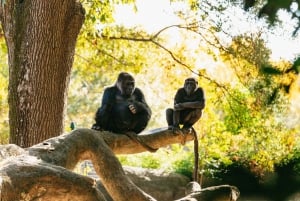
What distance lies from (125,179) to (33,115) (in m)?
2.48

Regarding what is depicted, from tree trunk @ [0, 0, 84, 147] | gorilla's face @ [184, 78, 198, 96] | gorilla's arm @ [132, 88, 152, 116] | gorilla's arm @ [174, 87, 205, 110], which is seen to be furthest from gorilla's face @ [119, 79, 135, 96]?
gorilla's face @ [184, 78, 198, 96]

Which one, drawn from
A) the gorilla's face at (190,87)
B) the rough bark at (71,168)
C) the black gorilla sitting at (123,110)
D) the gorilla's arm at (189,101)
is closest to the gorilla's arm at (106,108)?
the black gorilla sitting at (123,110)

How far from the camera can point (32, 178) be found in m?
4.05

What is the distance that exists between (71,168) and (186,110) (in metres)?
2.88

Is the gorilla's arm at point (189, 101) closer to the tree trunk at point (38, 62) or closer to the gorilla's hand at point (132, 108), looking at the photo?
the gorilla's hand at point (132, 108)

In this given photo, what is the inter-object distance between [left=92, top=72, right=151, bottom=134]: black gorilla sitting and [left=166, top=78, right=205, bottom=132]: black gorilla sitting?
44 centimetres

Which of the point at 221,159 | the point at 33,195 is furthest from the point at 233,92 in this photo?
the point at 33,195

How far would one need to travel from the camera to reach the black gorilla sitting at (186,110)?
7.54 meters

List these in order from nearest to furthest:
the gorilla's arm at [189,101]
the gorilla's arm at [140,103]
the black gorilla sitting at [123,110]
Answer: the black gorilla sitting at [123,110] < the gorilla's arm at [140,103] < the gorilla's arm at [189,101]

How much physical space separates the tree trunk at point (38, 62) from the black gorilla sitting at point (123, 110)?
67cm

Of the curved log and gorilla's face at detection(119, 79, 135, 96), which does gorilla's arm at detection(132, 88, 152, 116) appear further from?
the curved log

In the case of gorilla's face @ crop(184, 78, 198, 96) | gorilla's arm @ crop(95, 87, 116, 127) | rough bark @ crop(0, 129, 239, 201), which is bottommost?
rough bark @ crop(0, 129, 239, 201)

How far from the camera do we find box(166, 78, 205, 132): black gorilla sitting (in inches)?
297

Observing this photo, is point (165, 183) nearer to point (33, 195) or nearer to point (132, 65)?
point (132, 65)
